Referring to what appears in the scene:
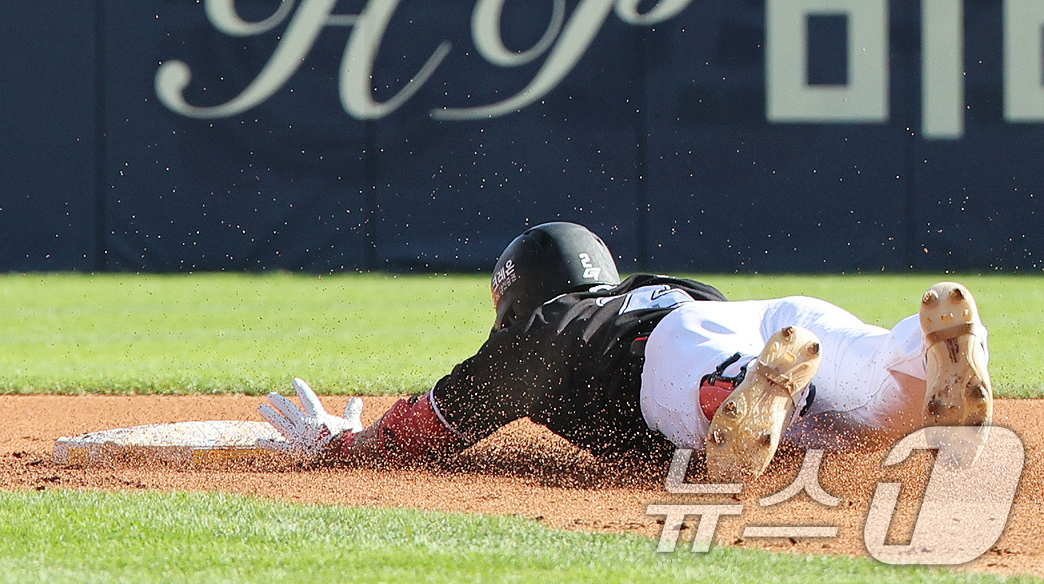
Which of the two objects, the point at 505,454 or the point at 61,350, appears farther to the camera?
the point at 61,350

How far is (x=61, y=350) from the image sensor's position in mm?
8055

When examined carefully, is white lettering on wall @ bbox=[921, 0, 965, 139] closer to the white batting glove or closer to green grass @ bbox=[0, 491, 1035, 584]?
the white batting glove

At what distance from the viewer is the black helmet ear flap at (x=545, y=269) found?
163 inches

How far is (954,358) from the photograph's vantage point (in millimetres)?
3275

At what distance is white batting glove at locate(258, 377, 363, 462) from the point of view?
4258mm

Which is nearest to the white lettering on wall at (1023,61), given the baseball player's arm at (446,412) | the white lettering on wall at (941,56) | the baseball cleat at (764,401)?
the white lettering on wall at (941,56)

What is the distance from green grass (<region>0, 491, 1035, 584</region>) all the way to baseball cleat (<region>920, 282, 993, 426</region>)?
0.58 metres

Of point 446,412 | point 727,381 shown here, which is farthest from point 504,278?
point 727,381

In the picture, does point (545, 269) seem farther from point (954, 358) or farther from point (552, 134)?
point (552, 134)

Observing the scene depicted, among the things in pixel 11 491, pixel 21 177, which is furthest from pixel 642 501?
pixel 21 177

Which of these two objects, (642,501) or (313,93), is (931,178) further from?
(642,501)

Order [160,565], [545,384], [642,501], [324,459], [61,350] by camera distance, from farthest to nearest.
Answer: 1. [61,350]
2. [324,459]
3. [545,384]
4. [642,501]
5. [160,565]

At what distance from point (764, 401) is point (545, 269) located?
41.1 inches

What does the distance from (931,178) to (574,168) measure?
3218 mm
